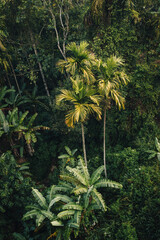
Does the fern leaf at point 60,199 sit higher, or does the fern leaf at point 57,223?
the fern leaf at point 60,199

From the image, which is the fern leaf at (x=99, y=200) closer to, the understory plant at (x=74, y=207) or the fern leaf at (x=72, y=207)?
the understory plant at (x=74, y=207)

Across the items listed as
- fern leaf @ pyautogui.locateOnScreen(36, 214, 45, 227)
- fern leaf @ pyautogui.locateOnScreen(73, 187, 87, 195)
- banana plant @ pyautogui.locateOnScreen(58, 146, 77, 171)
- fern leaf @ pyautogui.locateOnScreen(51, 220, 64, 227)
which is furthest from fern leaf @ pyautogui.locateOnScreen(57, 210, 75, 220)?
banana plant @ pyautogui.locateOnScreen(58, 146, 77, 171)

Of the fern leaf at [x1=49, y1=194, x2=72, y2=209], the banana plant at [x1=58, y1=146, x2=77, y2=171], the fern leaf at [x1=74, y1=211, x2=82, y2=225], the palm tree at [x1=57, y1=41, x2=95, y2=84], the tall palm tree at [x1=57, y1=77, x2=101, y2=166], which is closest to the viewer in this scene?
the fern leaf at [x1=74, y1=211, x2=82, y2=225]

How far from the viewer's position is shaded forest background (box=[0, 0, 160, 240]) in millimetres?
6921

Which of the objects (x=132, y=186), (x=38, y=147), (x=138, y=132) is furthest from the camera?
(x=38, y=147)

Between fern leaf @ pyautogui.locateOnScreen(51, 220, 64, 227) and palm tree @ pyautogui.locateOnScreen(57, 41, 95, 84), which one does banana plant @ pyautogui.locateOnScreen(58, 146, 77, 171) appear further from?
palm tree @ pyautogui.locateOnScreen(57, 41, 95, 84)

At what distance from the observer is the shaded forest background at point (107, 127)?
6921 mm

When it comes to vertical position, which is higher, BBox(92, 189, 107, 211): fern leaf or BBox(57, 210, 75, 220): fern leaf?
BBox(92, 189, 107, 211): fern leaf

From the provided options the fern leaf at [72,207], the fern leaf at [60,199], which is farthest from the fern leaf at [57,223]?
the fern leaf at [60,199]

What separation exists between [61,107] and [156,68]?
5.97 m

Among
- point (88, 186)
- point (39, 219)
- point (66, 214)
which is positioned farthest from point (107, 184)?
point (39, 219)

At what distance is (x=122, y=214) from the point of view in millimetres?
6738

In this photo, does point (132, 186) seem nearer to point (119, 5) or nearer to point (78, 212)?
point (78, 212)

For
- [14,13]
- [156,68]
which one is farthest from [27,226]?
[14,13]
